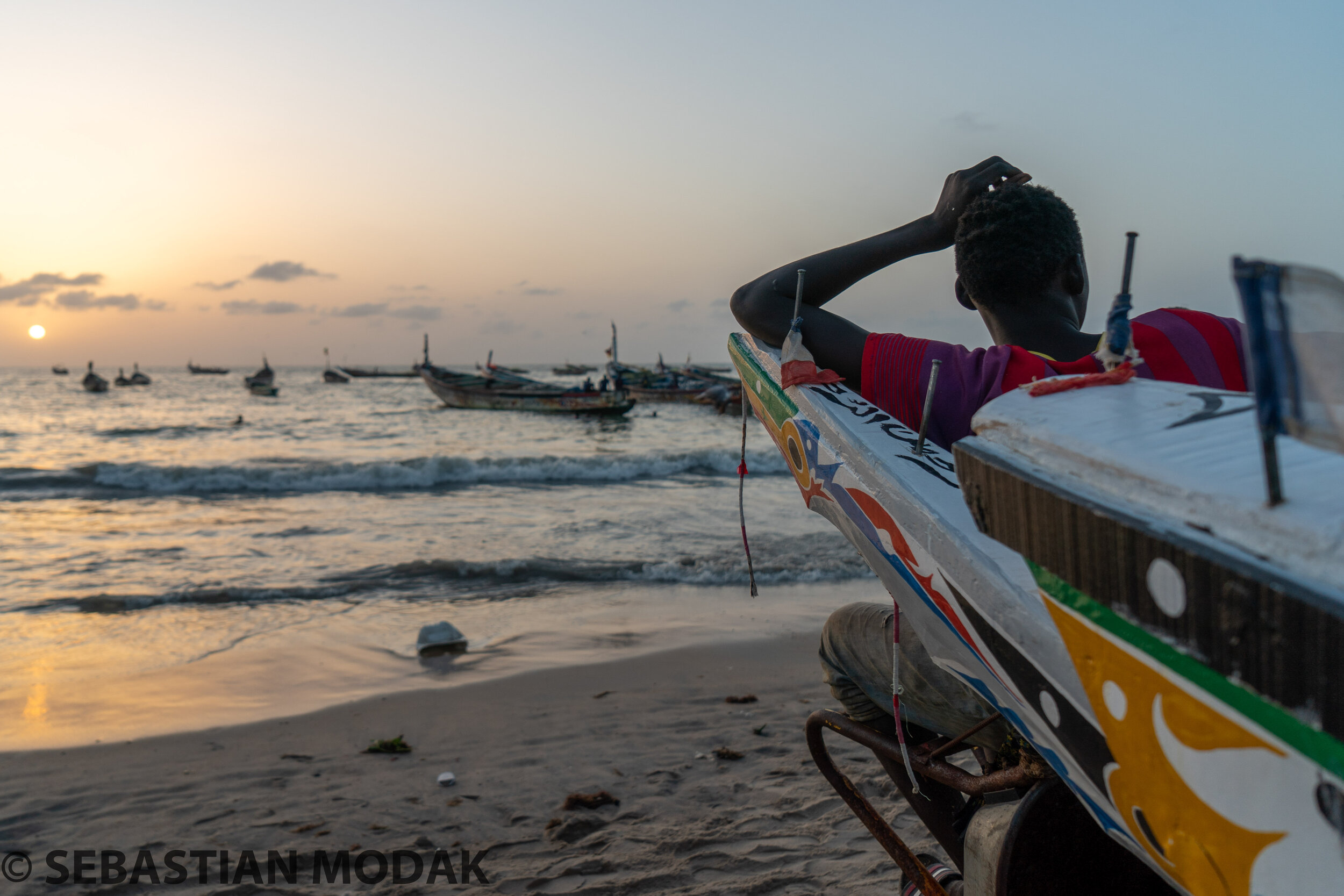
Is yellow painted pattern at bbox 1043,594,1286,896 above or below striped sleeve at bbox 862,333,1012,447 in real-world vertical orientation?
below

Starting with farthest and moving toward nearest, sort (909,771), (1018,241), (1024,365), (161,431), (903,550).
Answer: (161,431) → (1018,241) → (909,771) → (1024,365) → (903,550)

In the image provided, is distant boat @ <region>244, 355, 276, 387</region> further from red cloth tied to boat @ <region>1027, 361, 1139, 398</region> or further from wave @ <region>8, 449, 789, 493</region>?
red cloth tied to boat @ <region>1027, 361, 1139, 398</region>

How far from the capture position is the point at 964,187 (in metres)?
1.96

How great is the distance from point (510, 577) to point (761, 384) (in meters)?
6.75

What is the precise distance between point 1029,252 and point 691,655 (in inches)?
178

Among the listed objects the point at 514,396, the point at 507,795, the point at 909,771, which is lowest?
the point at 507,795

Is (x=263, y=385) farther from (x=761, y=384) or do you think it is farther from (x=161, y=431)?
(x=761, y=384)

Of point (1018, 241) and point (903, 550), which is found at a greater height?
point (1018, 241)

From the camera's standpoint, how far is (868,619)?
6.52 ft

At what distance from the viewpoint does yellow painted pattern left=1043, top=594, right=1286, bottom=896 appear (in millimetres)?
818

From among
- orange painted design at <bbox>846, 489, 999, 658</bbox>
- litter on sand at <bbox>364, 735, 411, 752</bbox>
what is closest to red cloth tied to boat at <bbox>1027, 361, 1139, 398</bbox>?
orange painted design at <bbox>846, 489, 999, 658</bbox>

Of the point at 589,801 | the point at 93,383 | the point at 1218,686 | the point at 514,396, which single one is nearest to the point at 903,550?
the point at 1218,686

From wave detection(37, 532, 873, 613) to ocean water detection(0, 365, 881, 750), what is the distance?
33 mm

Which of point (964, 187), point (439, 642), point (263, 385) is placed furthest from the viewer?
point (263, 385)
